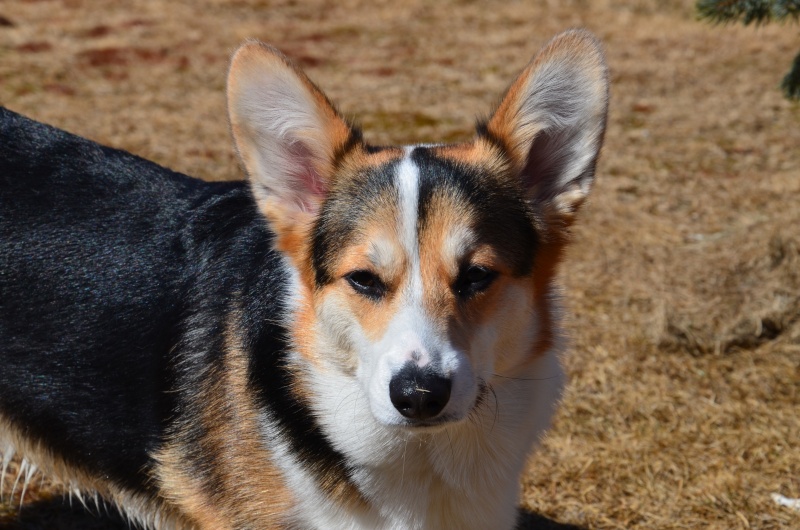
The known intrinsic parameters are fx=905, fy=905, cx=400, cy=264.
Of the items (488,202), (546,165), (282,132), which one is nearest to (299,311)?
(282,132)

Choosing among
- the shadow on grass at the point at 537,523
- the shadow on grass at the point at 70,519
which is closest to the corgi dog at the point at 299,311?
the shadow on grass at the point at 70,519

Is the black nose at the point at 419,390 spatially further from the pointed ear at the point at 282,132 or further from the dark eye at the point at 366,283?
the pointed ear at the point at 282,132

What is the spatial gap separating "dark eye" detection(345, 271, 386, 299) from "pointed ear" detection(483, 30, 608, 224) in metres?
0.68

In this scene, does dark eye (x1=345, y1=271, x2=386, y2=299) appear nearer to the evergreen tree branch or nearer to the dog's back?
the dog's back

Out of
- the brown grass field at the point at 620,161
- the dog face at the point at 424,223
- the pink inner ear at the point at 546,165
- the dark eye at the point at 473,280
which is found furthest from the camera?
the brown grass field at the point at 620,161

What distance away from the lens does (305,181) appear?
3.15m

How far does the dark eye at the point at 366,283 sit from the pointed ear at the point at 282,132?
0.38 meters

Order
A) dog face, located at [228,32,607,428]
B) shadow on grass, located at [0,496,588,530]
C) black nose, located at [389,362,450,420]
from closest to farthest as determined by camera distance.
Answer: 1. black nose, located at [389,362,450,420]
2. dog face, located at [228,32,607,428]
3. shadow on grass, located at [0,496,588,530]

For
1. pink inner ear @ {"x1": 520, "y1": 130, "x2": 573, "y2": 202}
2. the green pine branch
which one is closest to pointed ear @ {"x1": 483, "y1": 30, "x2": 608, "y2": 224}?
pink inner ear @ {"x1": 520, "y1": 130, "x2": 573, "y2": 202}

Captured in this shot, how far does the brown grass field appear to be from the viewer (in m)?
4.33

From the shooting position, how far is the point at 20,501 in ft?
13.3

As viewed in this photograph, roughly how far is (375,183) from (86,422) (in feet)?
4.56

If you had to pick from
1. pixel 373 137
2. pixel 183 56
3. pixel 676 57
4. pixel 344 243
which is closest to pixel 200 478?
pixel 344 243

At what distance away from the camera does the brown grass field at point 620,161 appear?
433 cm
